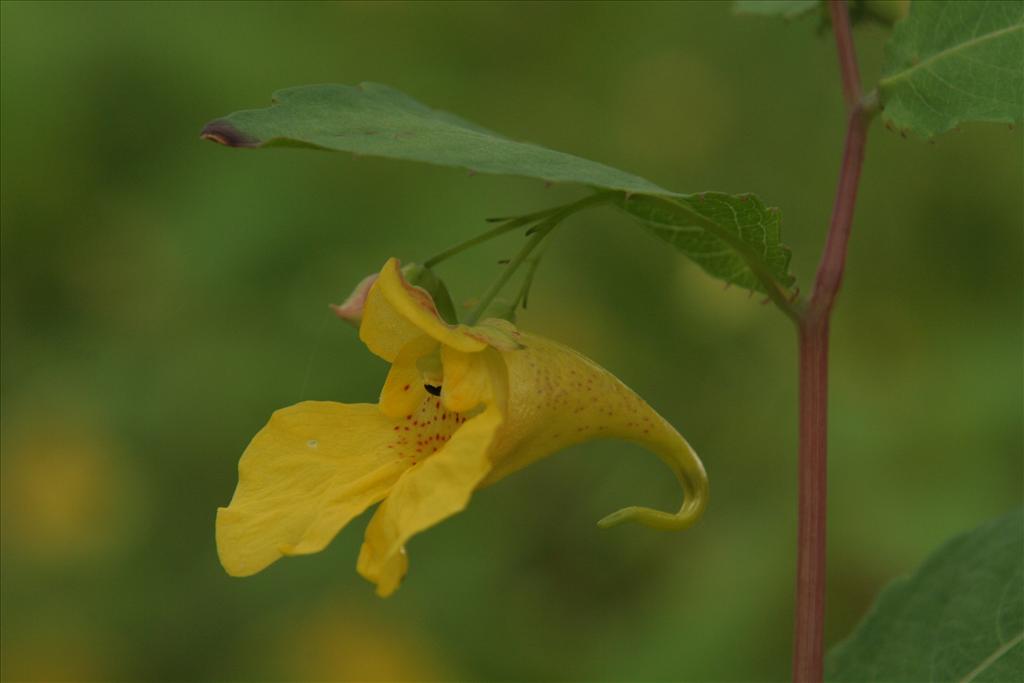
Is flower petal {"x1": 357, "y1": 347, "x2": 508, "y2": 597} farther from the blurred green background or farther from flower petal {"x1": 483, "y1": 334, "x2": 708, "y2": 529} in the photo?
the blurred green background

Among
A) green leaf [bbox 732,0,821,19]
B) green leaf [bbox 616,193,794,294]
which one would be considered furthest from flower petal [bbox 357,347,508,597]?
green leaf [bbox 732,0,821,19]

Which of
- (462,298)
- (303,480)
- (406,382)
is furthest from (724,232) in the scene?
(462,298)

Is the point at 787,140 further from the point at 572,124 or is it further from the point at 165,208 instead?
the point at 165,208

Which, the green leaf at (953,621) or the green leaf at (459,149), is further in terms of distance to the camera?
the green leaf at (953,621)

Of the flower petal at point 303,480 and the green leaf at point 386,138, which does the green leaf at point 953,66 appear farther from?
the flower petal at point 303,480

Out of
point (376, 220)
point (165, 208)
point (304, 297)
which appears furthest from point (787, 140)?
point (165, 208)

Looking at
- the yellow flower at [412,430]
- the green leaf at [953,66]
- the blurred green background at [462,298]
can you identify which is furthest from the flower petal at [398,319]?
the blurred green background at [462,298]
